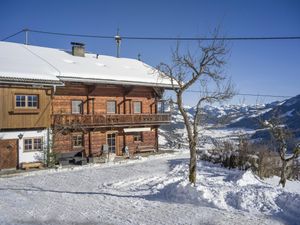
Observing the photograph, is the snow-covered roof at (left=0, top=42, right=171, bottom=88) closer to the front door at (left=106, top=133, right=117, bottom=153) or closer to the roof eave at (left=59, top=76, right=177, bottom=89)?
the roof eave at (left=59, top=76, right=177, bottom=89)

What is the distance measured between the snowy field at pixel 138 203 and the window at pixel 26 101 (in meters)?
5.63

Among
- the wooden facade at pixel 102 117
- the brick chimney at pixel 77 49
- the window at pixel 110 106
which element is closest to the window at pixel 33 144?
the wooden facade at pixel 102 117

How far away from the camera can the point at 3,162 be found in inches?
893

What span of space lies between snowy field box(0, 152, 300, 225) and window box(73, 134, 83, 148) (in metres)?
8.61

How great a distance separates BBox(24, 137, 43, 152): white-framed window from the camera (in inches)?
934

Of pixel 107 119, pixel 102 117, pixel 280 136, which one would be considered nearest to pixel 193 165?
pixel 280 136

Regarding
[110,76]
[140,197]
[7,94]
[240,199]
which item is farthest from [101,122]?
[240,199]

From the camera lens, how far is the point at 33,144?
78.8 feet

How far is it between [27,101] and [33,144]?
2.91 metres

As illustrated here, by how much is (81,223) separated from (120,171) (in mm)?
11077

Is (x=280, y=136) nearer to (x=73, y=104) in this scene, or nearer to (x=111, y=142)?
(x=111, y=142)

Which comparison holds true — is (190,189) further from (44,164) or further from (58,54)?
(58,54)

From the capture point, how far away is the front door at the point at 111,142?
30.5m

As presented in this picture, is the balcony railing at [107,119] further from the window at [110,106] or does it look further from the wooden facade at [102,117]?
the window at [110,106]
